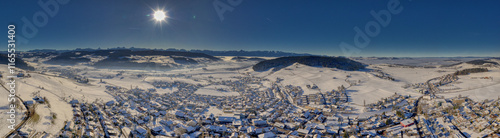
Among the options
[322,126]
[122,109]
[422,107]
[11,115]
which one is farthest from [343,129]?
[11,115]

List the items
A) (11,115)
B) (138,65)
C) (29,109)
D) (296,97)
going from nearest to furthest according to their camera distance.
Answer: (11,115) → (29,109) → (296,97) → (138,65)

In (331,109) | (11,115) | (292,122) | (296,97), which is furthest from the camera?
(296,97)

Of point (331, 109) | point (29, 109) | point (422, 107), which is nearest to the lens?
point (29, 109)

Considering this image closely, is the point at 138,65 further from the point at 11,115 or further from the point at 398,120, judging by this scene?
the point at 398,120

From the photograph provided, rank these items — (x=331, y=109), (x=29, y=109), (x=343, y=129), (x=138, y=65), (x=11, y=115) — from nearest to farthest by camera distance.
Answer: (x=11, y=115), (x=29, y=109), (x=343, y=129), (x=331, y=109), (x=138, y=65)

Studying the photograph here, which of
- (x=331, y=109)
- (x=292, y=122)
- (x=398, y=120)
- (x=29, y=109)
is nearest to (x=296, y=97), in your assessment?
(x=331, y=109)

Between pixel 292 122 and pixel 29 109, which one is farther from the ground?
pixel 29 109

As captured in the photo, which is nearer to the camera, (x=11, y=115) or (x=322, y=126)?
(x=11, y=115)

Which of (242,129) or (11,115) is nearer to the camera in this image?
(11,115)

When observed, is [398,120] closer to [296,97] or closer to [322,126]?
[322,126]
